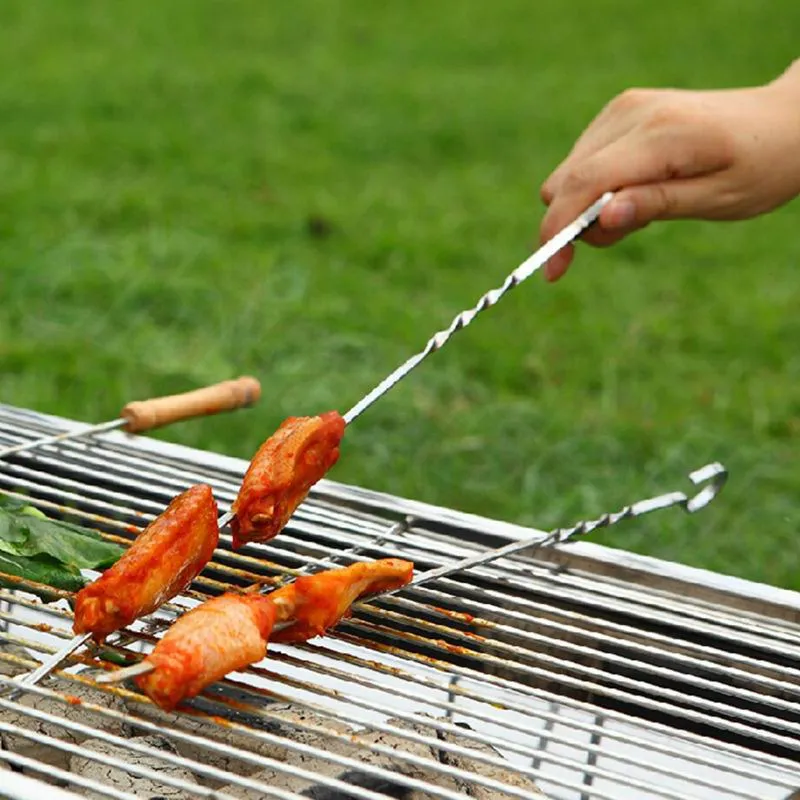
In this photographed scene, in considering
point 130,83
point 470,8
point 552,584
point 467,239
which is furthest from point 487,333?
point 470,8

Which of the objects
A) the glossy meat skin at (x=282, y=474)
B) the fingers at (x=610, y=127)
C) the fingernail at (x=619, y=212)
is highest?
the fingers at (x=610, y=127)

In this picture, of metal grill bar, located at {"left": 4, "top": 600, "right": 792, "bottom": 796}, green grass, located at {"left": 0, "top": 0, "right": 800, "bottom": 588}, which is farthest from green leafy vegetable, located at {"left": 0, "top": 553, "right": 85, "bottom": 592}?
green grass, located at {"left": 0, "top": 0, "right": 800, "bottom": 588}

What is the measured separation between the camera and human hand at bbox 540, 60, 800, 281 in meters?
2.56

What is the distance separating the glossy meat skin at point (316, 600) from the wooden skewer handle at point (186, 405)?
955 millimetres

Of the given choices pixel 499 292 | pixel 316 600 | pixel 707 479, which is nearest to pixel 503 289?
pixel 499 292

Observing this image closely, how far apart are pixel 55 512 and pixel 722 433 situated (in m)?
3.09

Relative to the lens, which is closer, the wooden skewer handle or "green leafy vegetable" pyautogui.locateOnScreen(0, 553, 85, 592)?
"green leafy vegetable" pyautogui.locateOnScreen(0, 553, 85, 592)

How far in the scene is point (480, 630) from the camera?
2.43m

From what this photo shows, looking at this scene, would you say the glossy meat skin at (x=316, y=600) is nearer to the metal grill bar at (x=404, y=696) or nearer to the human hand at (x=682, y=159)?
the metal grill bar at (x=404, y=696)

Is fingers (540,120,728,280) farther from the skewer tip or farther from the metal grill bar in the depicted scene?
the skewer tip

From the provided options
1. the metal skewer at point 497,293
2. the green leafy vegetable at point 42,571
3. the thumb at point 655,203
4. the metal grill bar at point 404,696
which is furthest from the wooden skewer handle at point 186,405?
the thumb at point 655,203

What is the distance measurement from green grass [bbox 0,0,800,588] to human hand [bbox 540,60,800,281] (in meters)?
1.65

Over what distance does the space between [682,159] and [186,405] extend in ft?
4.25

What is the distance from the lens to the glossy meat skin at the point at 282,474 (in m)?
2.14
